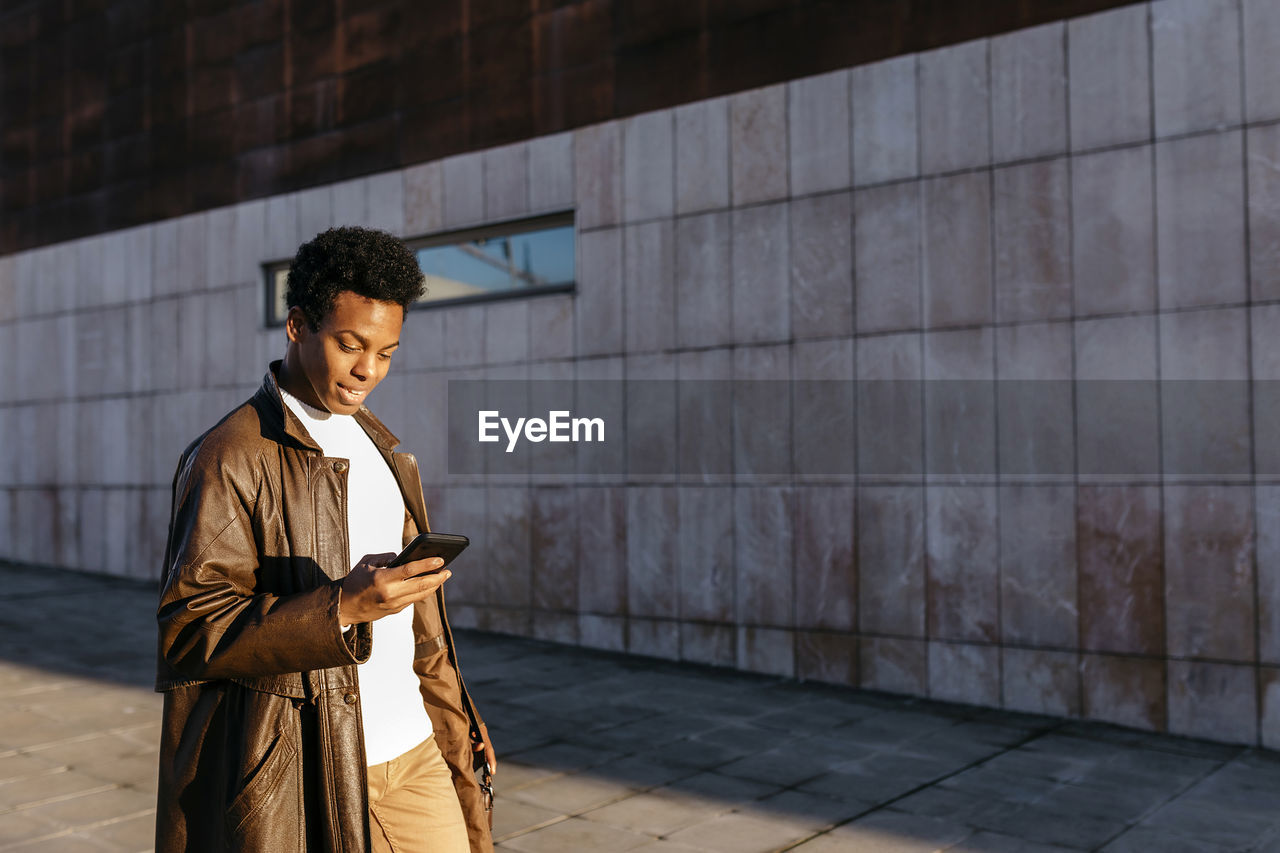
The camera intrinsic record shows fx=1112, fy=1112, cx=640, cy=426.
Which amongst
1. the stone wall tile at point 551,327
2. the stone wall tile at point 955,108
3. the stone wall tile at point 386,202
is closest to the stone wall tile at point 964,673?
the stone wall tile at point 955,108

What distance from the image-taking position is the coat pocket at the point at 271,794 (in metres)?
2.33

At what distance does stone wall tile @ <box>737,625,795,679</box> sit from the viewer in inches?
366

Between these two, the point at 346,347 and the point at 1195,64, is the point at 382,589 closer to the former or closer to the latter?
the point at 346,347

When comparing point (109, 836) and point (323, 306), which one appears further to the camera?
point (109, 836)

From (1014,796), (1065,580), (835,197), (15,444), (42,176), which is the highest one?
(42,176)

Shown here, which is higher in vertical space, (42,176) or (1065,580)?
(42,176)

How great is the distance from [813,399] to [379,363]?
22.5 ft

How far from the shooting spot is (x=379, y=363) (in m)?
2.67

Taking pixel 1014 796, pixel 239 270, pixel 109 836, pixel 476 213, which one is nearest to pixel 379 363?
pixel 109 836

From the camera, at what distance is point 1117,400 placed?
311 inches

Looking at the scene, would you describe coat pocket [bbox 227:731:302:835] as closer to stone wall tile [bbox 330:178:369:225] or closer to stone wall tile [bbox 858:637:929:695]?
stone wall tile [bbox 858:637:929:695]

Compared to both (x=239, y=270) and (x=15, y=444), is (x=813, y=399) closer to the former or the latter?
(x=239, y=270)

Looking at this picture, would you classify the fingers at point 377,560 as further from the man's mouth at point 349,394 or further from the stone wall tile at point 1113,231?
the stone wall tile at point 1113,231

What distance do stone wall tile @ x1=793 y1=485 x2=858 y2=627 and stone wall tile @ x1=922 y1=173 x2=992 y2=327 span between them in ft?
5.46
